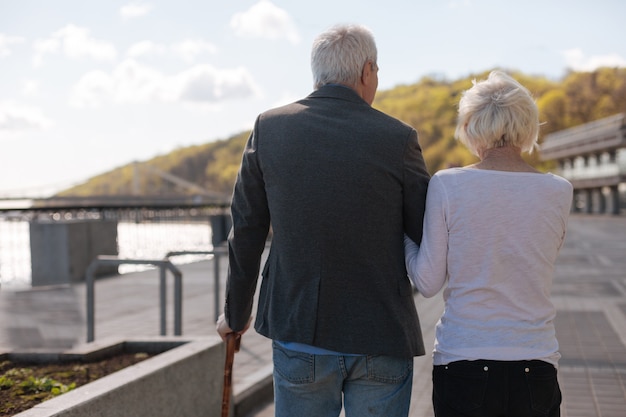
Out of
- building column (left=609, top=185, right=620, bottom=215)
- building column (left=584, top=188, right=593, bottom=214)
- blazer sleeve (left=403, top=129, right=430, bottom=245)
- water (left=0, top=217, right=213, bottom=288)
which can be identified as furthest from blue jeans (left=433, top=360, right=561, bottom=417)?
building column (left=584, top=188, right=593, bottom=214)

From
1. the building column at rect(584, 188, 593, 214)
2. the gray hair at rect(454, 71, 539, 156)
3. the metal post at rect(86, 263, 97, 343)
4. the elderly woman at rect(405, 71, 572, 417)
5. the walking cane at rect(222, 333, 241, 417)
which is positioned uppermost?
the gray hair at rect(454, 71, 539, 156)

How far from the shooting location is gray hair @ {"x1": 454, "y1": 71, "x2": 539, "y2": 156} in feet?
7.61

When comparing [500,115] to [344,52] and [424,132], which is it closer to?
[344,52]

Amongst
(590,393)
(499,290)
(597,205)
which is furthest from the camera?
(597,205)

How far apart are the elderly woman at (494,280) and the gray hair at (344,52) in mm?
394

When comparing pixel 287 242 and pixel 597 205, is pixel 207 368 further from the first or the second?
pixel 597 205

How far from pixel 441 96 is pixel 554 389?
131736 millimetres

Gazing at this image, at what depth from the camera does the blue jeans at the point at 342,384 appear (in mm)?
2273

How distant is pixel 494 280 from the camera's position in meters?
2.21

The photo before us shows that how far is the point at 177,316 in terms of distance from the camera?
19.4ft

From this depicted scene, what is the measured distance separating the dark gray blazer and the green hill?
77.1 meters

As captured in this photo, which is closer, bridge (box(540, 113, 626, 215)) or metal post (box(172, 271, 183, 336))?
metal post (box(172, 271, 183, 336))

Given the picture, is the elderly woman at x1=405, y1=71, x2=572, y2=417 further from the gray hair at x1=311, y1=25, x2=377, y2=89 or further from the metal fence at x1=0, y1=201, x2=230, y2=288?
the metal fence at x1=0, y1=201, x2=230, y2=288

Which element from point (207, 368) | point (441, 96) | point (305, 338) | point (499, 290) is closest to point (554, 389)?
point (499, 290)
